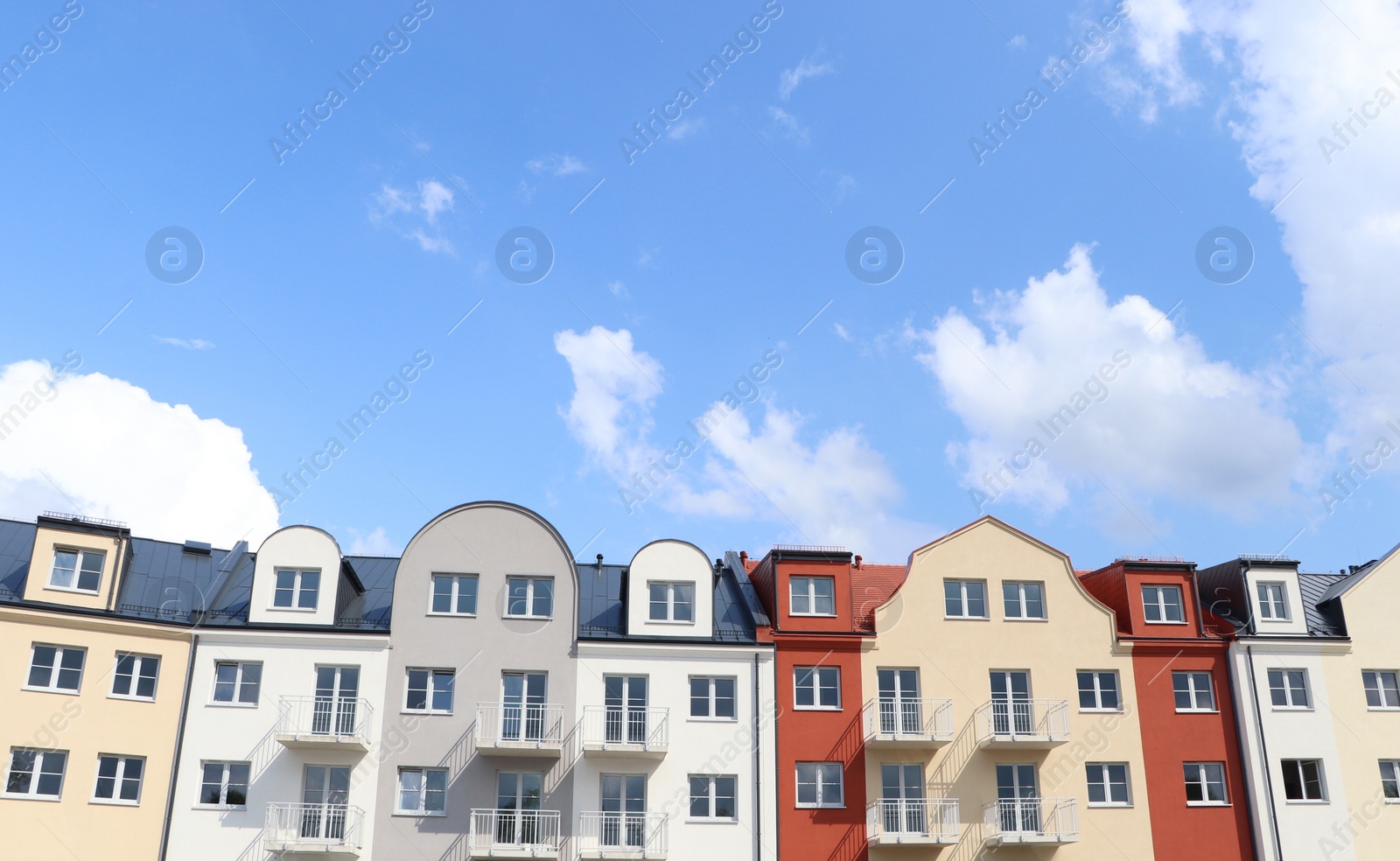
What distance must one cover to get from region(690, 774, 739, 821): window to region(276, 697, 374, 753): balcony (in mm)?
11102

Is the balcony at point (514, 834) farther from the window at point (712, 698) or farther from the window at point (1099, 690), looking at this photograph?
the window at point (1099, 690)

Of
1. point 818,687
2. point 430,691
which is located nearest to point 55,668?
point 430,691

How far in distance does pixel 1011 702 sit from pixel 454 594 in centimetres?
2015

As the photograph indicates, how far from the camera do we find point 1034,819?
3919 centimetres

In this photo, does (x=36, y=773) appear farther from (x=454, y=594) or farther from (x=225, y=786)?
(x=454, y=594)

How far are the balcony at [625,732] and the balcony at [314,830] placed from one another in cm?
783

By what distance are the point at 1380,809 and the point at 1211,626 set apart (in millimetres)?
8137

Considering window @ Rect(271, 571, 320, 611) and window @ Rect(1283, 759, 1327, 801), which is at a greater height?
window @ Rect(271, 571, 320, 611)

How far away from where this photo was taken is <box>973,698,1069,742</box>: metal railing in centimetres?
4031

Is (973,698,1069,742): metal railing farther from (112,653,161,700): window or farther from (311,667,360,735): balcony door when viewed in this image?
(112,653,161,700): window

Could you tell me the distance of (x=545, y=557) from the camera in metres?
41.5

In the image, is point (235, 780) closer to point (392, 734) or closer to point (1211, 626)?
point (392, 734)

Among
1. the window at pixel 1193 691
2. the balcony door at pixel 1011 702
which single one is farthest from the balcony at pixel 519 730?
the window at pixel 1193 691

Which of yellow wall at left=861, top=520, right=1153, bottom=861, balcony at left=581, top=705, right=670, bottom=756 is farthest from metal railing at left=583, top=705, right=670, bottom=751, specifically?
yellow wall at left=861, top=520, right=1153, bottom=861
